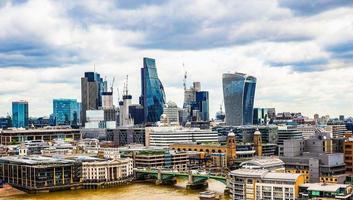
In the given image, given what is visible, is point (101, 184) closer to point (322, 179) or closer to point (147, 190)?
point (147, 190)

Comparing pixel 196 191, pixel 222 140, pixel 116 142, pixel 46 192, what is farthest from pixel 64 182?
pixel 116 142

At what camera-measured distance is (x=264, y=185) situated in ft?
177

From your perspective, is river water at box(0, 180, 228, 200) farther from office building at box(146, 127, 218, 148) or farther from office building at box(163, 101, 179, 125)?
office building at box(163, 101, 179, 125)

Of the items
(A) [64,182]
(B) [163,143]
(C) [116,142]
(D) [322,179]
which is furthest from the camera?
(C) [116,142]

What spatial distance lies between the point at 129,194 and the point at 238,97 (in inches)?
3448

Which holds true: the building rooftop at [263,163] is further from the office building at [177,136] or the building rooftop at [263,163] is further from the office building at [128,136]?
the office building at [128,136]

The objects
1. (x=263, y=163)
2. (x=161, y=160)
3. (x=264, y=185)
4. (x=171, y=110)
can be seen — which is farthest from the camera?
(x=171, y=110)

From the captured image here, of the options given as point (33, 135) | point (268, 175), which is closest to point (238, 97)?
point (33, 135)

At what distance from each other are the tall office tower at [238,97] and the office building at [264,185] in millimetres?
94505

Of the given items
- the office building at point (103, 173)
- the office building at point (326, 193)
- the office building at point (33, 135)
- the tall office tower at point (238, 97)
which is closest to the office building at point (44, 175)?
the office building at point (103, 173)

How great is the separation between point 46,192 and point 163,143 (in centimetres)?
4960

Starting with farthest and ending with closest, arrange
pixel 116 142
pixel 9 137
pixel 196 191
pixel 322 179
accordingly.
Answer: pixel 116 142 < pixel 9 137 < pixel 196 191 < pixel 322 179

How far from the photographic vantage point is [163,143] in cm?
12188

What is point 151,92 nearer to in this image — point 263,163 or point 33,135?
point 33,135
